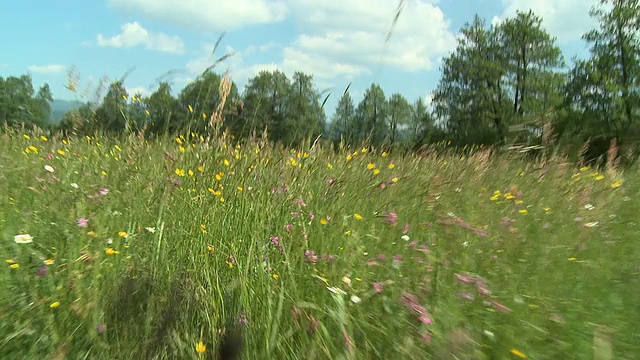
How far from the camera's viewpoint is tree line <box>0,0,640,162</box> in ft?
8.78

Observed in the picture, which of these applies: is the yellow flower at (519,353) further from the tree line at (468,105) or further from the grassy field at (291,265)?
the tree line at (468,105)

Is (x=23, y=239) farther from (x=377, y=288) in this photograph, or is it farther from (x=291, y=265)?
(x=377, y=288)

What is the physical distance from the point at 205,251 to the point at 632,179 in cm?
372

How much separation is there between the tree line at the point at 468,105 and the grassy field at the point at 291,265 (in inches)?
8.4

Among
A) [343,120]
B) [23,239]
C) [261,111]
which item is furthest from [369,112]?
[23,239]

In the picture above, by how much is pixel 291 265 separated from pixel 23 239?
1.09 meters

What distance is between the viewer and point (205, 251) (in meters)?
1.85

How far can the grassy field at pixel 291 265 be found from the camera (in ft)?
4.63

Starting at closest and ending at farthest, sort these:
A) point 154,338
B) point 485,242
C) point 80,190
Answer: point 154,338 < point 485,242 < point 80,190

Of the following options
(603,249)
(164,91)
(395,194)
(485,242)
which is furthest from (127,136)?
(603,249)

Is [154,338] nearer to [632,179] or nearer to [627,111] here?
[632,179]

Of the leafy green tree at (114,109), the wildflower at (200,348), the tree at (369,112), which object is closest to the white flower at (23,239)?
the wildflower at (200,348)

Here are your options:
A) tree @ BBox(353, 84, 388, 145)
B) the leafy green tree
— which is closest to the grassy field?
the leafy green tree

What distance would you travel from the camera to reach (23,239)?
1832 mm
